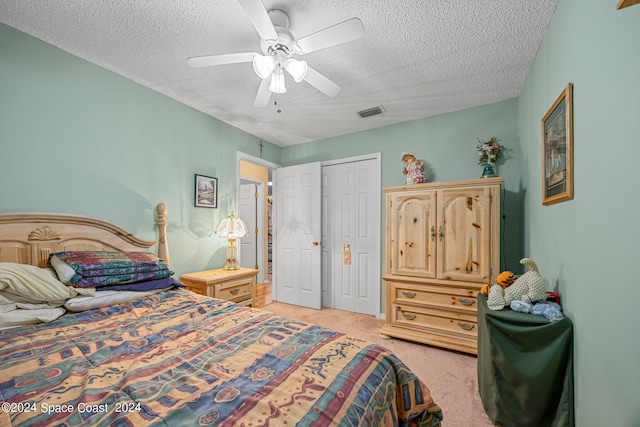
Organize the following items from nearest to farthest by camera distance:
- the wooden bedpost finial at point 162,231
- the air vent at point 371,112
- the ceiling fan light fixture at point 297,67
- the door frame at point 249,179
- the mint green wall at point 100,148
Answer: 1. the ceiling fan light fixture at point 297,67
2. the mint green wall at point 100,148
3. the wooden bedpost finial at point 162,231
4. the air vent at point 371,112
5. the door frame at point 249,179

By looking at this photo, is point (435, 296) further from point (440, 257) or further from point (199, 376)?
point (199, 376)

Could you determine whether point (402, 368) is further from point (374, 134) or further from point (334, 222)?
point (374, 134)

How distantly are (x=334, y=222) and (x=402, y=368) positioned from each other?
104 inches

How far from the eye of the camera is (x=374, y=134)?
3395 millimetres

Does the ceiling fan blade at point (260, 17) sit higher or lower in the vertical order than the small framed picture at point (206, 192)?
higher

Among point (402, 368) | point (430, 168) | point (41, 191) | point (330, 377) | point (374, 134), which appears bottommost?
point (402, 368)

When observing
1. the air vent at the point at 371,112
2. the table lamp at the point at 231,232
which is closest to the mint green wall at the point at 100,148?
the table lamp at the point at 231,232

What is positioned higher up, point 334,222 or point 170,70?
point 170,70

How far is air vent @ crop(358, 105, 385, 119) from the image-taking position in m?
2.82

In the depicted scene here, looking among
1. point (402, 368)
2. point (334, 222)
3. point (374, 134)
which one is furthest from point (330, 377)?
point (374, 134)

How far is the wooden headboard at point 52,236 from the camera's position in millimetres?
1614

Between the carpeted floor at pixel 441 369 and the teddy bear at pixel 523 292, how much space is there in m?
0.72

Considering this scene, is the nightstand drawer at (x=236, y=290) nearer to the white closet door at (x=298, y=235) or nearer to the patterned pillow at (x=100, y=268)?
the patterned pillow at (x=100, y=268)

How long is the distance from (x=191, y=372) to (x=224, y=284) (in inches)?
67.2
